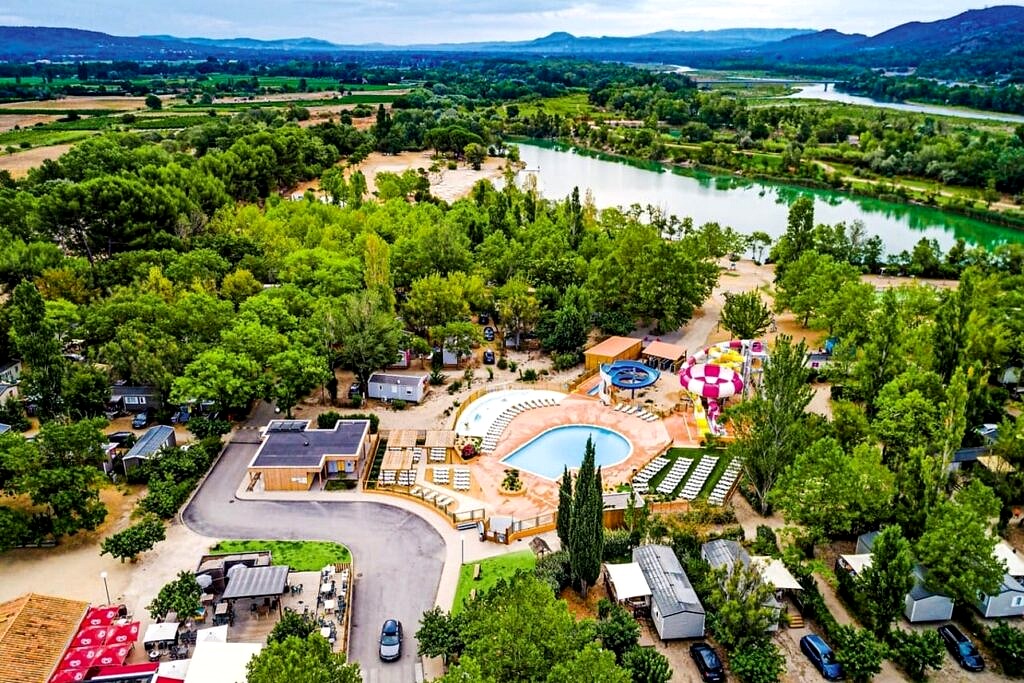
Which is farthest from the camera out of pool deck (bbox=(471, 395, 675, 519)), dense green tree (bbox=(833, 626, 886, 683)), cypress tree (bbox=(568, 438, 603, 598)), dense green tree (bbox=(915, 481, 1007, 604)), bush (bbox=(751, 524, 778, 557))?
pool deck (bbox=(471, 395, 675, 519))

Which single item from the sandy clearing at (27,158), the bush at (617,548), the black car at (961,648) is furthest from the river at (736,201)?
the sandy clearing at (27,158)

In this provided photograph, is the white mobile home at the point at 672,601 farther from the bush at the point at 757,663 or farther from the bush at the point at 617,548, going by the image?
the bush at the point at 757,663

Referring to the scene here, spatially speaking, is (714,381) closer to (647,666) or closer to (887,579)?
(887,579)

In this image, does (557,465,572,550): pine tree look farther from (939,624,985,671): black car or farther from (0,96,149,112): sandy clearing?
(0,96,149,112): sandy clearing

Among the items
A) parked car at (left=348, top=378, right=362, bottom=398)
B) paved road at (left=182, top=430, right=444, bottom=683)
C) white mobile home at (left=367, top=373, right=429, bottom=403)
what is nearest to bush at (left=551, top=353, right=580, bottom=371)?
white mobile home at (left=367, top=373, right=429, bottom=403)

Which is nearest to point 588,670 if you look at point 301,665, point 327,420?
point 301,665

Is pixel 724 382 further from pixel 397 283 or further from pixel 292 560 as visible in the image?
pixel 397 283
